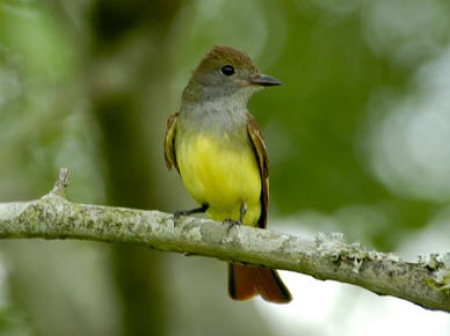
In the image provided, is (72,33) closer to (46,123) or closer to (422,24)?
(46,123)

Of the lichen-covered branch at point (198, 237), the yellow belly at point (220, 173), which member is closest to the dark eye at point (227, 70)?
the yellow belly at point (220, 173)

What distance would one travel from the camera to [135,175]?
18.6ft

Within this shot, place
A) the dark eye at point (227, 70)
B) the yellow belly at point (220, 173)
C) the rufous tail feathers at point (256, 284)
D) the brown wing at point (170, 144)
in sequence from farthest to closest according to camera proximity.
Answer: the dark eye at point (227, 70)
the brown wing at point (170, 144)
the rufous tail feathers at point (256, 284)
the yellow belly at point (220, 173)

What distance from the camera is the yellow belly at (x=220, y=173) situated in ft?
16.0

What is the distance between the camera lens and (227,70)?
18.4 ft

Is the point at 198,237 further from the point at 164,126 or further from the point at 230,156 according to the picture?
the point at 164,126

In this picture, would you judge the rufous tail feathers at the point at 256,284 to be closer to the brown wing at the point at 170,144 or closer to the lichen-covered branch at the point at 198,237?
the brown wing at the point at 170,144

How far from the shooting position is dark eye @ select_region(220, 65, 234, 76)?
5.60 m

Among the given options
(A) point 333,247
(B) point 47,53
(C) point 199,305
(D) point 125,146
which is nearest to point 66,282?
(C) point 199,305

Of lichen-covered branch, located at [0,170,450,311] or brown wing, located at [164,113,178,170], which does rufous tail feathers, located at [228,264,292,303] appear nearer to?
brown wing, located at [164,113,178,170]

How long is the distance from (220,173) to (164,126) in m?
1.19

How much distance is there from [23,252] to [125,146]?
4.97ft

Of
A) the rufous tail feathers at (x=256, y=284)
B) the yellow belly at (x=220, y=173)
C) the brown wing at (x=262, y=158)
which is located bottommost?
the rufous tail feathers at (x=256, y=284)

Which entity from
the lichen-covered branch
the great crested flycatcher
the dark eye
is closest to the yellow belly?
the great crested flycatcher
